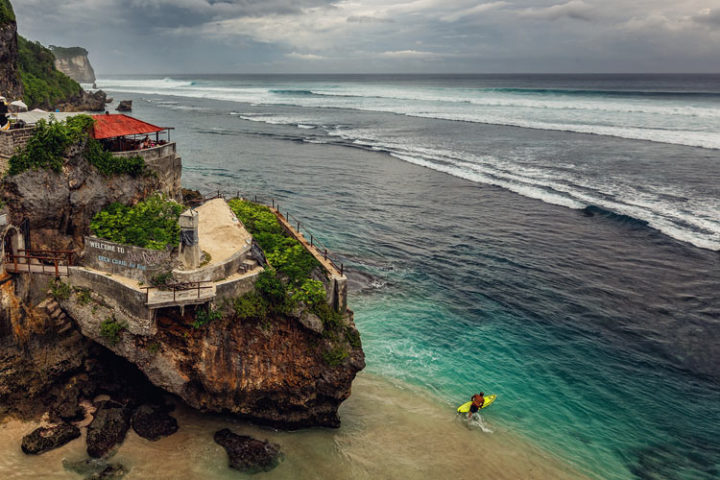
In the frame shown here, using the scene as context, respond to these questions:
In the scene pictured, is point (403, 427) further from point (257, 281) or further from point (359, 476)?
point (257, 281)

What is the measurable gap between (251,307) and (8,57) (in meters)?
47.8

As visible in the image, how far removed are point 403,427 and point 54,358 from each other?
40.3 feet

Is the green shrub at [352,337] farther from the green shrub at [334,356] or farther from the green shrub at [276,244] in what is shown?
the green shrub at [276,244]

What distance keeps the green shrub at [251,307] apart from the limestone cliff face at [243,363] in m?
0.30

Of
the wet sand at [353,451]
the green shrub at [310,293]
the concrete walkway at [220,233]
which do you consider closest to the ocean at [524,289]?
the wet sand at [353,451]

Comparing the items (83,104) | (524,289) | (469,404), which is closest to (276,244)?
(469,404)

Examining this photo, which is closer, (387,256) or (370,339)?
(370,339)

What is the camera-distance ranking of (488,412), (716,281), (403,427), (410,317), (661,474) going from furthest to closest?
(716,281)
(410,317)
(488,412)
(403,427)
(661,474)

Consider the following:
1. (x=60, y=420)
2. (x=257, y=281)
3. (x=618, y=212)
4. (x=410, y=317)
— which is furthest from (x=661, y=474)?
(x=618, y=212)

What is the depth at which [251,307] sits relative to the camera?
16.3 m

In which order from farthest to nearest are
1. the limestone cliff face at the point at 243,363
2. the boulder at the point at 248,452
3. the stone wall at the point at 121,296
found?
the limestone cliff face at the point at 243,363 < the stone wall at the point at 121,296 < the boulder at the point at 248,452

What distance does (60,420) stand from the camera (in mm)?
15633

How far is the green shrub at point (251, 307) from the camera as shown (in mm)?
16156

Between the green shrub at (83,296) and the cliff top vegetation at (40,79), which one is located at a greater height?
the cliff top vegetation at (40,79)
